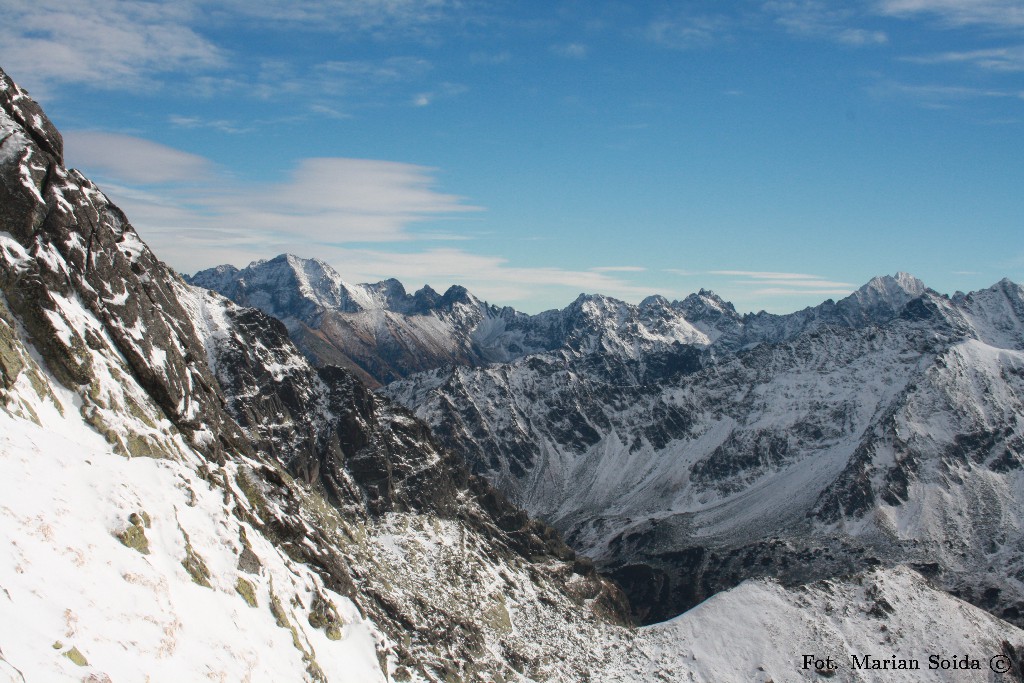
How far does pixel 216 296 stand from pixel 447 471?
230 ft

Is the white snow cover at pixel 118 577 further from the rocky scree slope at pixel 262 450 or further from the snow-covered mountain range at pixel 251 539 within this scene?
the rocky scree slope at pixel 262 450

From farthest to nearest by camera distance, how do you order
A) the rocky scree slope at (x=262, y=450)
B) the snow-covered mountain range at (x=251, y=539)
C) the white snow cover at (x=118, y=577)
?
the rocky scree slope at (x=262, y=450), the snow-covered mountain range at (x=251, y=539), the white snow cover at (x=118, y=577)

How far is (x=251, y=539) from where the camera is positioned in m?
59.4

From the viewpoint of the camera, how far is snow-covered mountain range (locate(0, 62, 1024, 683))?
39.6 meters

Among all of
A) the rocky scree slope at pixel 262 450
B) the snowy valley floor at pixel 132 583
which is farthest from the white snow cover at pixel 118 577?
the rocky scree slope at pixel 262 450

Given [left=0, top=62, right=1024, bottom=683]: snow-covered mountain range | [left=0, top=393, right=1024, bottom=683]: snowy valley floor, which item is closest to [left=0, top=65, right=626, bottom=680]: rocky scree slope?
[left=0, top=62, right=1024, bottom=683]: snow-covered mountain range

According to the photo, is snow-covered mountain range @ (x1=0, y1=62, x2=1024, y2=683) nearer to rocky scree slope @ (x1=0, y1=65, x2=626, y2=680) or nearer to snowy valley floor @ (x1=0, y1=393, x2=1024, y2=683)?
snowy valley floor @ (x1=0, y1=393, x2=1024, y2=683)

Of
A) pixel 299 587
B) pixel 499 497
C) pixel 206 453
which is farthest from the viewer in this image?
pixel 499 497

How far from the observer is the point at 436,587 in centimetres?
13525

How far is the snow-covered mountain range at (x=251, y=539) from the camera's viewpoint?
39594 millimetres

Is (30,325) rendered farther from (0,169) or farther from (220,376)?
(220,376)

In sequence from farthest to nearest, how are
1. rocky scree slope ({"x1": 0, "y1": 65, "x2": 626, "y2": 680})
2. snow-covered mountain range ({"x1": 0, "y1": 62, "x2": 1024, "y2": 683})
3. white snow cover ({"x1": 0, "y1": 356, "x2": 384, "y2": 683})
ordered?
rocky scree slope ({"x1": 0, "y1": 65, "x2": 626, "y2": 680})
snow-covered mountain range ({"x1": 0, "y1": 62, "x2": 1024, "y2": 683})
white snow cover ({"x1": 0, "y1": 356, "x2": 384, "y2": 683})

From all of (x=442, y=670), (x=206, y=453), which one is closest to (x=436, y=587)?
(x=442, y=670)

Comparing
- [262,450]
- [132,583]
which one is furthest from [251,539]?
[262,450]
